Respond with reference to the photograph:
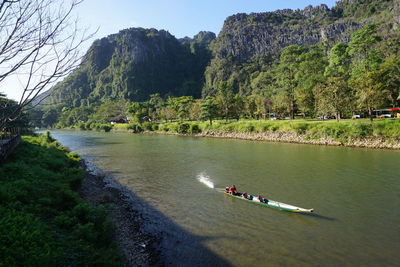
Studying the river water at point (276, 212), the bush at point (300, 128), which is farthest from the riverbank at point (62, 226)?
the bush at point (300, 128)

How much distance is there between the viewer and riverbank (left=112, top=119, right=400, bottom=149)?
37.2 m

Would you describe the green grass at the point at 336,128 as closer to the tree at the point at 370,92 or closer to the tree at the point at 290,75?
the tree at the point at 370,92

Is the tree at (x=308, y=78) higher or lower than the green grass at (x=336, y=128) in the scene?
higher

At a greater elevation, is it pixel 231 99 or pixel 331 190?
pixel 231 99

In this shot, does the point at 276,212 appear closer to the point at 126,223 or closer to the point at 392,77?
the point at 126,223

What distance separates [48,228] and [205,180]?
1511 centimetres

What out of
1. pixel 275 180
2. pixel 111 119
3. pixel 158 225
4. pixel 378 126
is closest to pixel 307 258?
pixel 158 225

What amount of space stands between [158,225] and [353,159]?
26.6 meters

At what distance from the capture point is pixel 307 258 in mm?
10992

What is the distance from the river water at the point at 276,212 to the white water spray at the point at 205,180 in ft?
0.32

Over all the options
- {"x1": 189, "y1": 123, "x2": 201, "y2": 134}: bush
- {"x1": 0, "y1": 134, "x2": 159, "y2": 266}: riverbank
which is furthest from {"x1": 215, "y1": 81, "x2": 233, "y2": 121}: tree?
{"x1": 0, "y1": 134, "x2": 159, "y2": 266}: riverbank

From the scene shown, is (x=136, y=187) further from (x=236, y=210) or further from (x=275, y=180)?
(x=275, y=180)

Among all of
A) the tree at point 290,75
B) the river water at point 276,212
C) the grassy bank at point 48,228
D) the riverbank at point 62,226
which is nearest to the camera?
the grassy bank at point 48,228

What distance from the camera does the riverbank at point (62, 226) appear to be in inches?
315
